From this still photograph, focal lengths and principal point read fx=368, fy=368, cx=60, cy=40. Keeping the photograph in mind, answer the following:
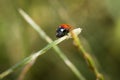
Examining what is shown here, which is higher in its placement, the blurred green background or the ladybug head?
the blurred green background

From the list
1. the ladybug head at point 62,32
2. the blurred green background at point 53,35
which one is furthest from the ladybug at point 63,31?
the blurred green background at point 53,35

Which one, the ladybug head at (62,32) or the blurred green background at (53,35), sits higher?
the blurred green background at (53,35)

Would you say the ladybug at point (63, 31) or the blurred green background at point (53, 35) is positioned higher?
the blurred green background at point (53, 35)

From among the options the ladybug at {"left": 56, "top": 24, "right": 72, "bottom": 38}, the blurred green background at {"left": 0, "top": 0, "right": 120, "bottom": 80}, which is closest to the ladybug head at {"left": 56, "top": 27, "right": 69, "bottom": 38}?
the ladybug at {"left": 56, "top": 24, "right": 72, "bottom": 38}

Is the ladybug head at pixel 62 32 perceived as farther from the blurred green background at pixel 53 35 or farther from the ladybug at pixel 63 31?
the blurred green background at pixel 53 35

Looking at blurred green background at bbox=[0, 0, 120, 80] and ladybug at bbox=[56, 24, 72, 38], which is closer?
ladybug at bbox=[56, 24, 72, 38]

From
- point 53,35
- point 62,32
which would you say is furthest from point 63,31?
point 53,35

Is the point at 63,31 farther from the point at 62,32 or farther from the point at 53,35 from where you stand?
the point at 53,35

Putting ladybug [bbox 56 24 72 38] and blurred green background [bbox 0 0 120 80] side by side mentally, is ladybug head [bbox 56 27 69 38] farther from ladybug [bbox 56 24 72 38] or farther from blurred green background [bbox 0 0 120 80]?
blurred green background [bbox 0 0 120 80]

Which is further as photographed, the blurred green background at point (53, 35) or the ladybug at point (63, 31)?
the blurred green background at point (53, 35)
